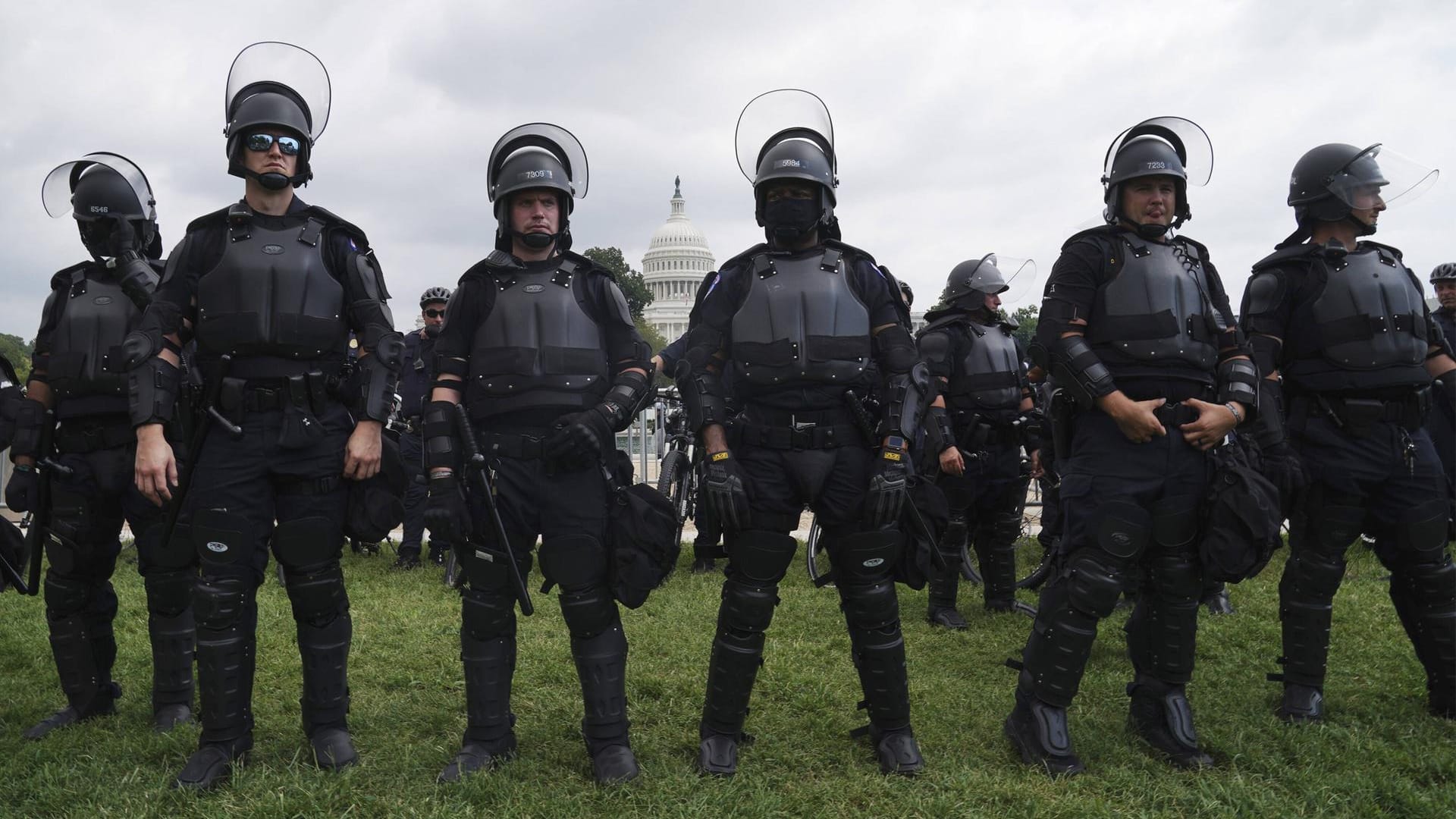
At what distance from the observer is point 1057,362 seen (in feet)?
13.6

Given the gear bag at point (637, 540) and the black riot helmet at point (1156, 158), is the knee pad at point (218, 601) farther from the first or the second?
the black riot helmet at point (1156, 158)

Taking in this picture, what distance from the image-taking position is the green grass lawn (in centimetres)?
356

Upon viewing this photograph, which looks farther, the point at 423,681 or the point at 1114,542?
the point at 423,681

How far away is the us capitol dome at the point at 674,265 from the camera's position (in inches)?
3925

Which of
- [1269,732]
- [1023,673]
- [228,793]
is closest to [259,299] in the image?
[228,793]

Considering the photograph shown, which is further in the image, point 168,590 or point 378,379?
point 168,590

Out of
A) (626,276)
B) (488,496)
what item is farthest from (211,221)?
Result: (626,276)

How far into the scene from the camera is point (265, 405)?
12.4ft

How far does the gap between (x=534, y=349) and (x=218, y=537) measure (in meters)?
1.46

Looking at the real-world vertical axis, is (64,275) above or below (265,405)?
above

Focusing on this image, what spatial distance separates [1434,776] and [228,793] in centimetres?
491

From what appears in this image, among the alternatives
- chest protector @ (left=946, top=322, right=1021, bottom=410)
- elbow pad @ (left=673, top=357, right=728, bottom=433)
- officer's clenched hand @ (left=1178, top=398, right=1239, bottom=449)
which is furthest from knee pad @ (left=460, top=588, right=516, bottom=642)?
chest protector @ (left=946, top=322, right=1021, bottom=410)

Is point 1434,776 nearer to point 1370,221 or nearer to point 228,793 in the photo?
point 1370,221

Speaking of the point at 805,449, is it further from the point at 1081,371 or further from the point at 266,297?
the point at 266,297
